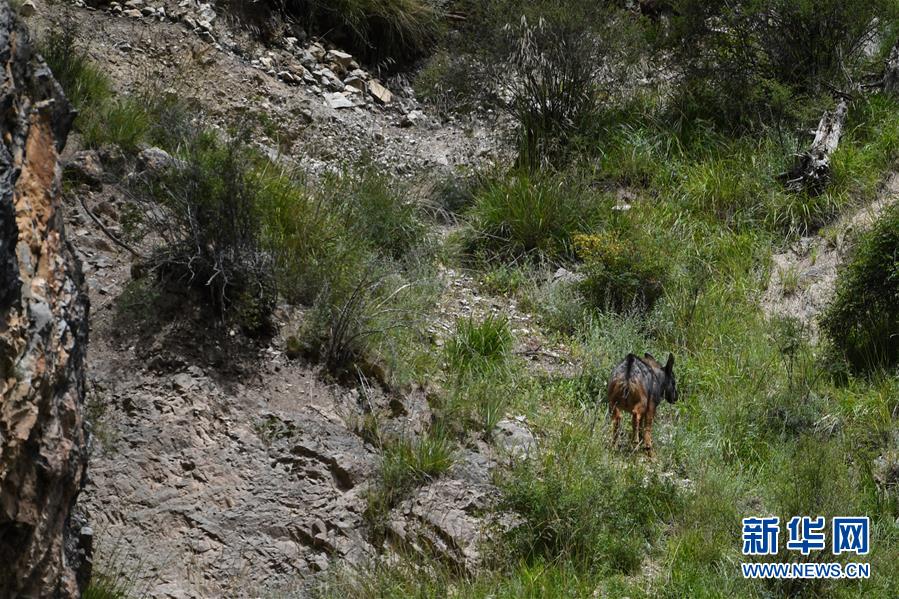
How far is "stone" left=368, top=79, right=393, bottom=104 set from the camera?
10828mm

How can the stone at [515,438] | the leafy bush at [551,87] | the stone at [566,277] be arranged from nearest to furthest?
the stone at [515,438]
the stone at [566,277]
the leafy bush at [551,87]

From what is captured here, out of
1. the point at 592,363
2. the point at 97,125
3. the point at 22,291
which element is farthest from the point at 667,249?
the point at 22,291

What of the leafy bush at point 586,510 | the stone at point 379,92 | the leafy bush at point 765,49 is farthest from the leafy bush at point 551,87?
the leafy bush at point 586,510

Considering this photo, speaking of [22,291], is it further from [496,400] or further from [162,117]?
[162,117]

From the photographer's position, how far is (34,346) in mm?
3289

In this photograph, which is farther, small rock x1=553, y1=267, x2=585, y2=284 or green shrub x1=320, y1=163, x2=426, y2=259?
small rock x1=553, y1=267, x2=585, y2=284

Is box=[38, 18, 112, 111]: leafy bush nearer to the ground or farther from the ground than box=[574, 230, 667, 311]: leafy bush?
farther from the ground

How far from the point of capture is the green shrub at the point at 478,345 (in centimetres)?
710

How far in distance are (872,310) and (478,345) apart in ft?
9.41

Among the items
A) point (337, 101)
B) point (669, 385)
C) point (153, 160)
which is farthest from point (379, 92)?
point (669, 385)

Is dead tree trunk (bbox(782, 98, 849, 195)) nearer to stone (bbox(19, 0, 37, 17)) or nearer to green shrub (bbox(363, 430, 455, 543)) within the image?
green shrub (bbox(363, 430, 455, 543))

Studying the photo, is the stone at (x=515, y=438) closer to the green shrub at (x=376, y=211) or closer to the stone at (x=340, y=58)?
the green shrub at (x=376, y=211)

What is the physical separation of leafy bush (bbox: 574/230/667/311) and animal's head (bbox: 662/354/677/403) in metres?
1.51

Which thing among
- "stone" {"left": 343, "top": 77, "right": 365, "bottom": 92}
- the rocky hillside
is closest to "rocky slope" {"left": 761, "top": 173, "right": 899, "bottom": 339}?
the rocky hillside
